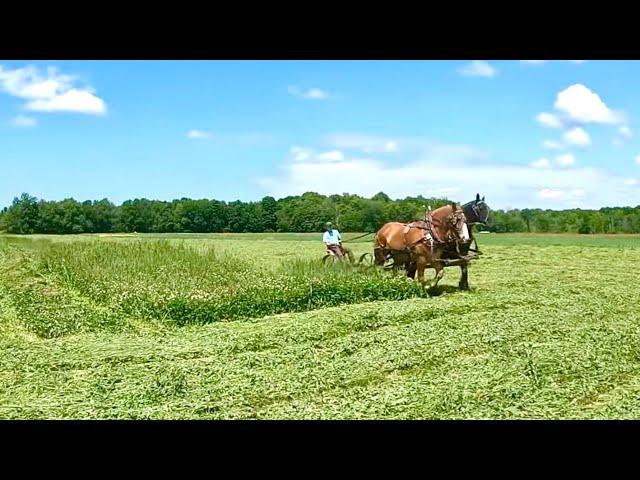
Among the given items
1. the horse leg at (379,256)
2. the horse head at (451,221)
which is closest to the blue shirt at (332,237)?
the horse leg at (379,256)

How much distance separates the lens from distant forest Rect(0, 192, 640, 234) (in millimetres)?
6156

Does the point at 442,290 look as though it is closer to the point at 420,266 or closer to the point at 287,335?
the point at 420,266

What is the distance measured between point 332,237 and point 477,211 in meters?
1.57

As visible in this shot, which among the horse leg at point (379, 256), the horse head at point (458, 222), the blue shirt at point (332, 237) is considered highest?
the horse head at point (458, 222)

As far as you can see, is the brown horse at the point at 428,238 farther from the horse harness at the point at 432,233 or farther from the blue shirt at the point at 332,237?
the blue shirt at the point at 332,237

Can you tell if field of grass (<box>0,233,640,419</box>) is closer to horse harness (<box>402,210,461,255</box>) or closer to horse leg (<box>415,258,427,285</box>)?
horse leg (<box>415,258,427,285</box>)

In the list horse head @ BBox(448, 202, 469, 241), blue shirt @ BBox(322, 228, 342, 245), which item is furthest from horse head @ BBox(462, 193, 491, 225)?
blue shirt @ BBox(322, 228, 342, 245)

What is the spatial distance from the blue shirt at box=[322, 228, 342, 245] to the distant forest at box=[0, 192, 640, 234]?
0.43ft

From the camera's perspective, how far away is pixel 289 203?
598 centimetres

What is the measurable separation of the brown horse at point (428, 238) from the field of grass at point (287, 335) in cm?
37

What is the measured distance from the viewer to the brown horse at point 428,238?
6.89 metres

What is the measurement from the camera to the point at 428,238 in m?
7.02

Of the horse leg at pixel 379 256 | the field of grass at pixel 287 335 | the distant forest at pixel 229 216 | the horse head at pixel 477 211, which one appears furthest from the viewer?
the horse leg at pixel 379 256
